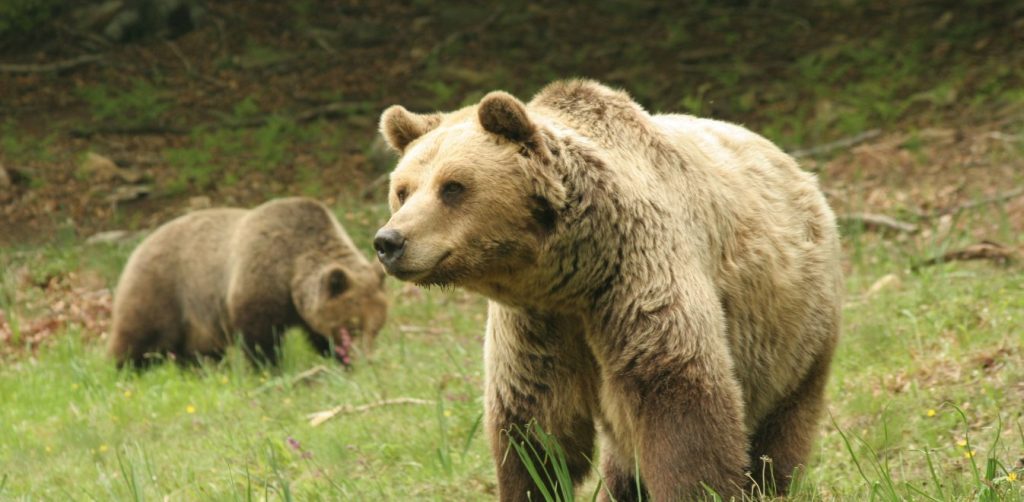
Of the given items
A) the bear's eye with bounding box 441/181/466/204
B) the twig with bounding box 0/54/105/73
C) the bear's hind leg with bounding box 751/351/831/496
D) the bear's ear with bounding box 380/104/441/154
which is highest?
the bear's ear with bounding box 380/104/441/154

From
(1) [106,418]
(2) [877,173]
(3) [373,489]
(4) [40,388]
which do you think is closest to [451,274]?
(3) [373,489]

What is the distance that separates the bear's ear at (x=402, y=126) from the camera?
4000 mm

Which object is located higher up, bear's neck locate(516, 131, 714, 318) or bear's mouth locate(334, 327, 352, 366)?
bear's neck locate(516, 131, 714, 318)

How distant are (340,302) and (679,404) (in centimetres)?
549

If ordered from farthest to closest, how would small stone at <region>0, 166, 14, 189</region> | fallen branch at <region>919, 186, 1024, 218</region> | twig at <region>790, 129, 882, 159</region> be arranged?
1. small stone at <region>0, 166, 14, 189</region>
2. twig at <region>790, 129, 882, 159</region>
3. fallen branch at <region>919, 186, 1024, 218</region>

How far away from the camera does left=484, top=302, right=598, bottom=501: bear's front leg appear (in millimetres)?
3906

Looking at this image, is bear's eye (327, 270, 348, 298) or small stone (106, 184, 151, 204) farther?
small stone (106, 184, 151, 204)

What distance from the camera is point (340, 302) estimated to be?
8.82 m

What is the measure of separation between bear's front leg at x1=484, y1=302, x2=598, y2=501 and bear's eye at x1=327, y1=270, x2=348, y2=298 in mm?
4917

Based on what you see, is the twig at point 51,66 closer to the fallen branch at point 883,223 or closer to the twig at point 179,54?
the twig at point 179,54

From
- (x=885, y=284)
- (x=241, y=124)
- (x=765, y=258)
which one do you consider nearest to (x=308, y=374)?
(x=885, y=284)

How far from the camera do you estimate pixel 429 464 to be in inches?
215

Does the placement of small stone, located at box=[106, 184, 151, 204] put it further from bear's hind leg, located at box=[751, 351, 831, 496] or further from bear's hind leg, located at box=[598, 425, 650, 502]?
bear's hind leg, located at box=[751, 351, 831, 496]

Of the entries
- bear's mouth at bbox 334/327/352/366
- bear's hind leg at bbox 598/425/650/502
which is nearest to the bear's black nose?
bear's hind leg at bbox 598/425/650/502
